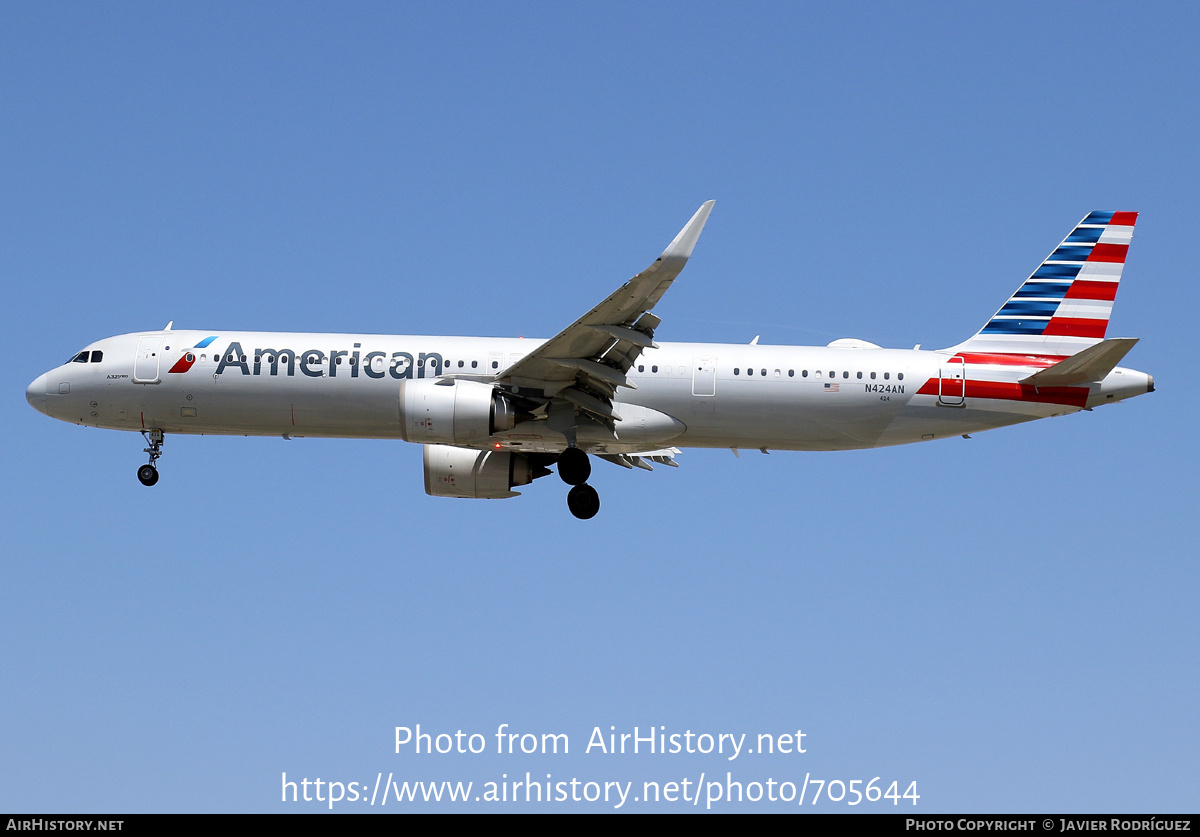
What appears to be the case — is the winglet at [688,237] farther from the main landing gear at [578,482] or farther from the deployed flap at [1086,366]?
the deployed flap at [1086,366]

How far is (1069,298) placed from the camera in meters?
34.2

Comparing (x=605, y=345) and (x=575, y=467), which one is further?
(x=575, y=467)

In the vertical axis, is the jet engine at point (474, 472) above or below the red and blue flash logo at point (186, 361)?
below

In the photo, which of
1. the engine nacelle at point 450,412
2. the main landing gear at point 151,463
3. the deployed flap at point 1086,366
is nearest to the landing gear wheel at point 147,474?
the main landing gear at point 151,463

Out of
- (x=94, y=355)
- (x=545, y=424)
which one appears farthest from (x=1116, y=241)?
(x=94, y=355)

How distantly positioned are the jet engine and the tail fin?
11.2 meters

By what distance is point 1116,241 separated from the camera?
34.8 meters

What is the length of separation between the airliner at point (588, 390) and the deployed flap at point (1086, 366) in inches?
1.6

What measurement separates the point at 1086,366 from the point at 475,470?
14.8 meters

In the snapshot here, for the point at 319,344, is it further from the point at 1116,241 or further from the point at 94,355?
the point at 1116,241

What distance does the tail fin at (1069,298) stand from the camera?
3362 cm

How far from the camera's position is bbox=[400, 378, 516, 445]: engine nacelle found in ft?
98.5

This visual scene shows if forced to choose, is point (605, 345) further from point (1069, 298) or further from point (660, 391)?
point (1069, 298)

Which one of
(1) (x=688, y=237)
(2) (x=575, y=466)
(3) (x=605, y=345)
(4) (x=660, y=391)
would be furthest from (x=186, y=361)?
(1) (x=688, y=237)
